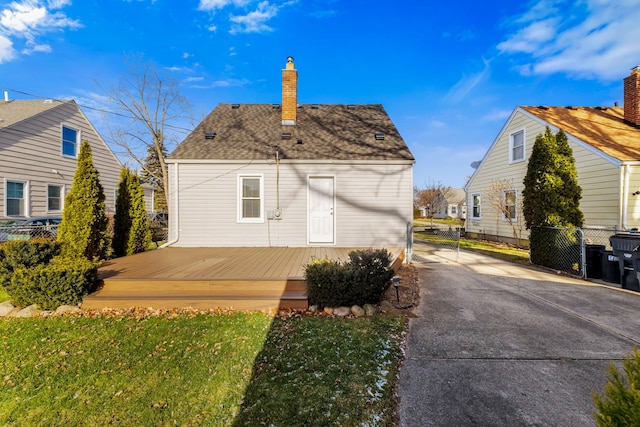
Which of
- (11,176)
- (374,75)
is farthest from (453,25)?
(11,176)

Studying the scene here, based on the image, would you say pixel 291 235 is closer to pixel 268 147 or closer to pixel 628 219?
pixel 268 147

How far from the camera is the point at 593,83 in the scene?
554 inches

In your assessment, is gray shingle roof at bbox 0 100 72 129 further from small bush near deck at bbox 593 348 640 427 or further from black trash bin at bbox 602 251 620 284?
black trash bin at bbox 602 251 620 284

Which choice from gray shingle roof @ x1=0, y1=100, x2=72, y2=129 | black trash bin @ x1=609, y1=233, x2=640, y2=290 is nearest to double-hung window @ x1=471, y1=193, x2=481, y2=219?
black trash bin @ x1=609, y1=233, x2=640, y2=290

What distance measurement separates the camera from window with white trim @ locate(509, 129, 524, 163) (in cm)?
1291

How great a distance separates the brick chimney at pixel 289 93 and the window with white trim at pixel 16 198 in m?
10.9

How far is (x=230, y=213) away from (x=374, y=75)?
11.2 m

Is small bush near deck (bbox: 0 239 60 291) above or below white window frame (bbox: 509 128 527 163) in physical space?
below

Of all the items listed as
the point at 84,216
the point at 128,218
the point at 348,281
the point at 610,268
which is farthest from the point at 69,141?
the point at 610,268

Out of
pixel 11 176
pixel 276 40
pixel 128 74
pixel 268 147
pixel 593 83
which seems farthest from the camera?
pixel 128 74

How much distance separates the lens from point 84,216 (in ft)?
18.6

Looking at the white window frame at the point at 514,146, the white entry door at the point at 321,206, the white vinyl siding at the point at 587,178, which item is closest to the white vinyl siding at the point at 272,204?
the white entry door at the point at 321,206

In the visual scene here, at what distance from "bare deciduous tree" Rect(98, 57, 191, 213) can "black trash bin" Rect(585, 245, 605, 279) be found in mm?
19459

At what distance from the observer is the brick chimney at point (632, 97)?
10.6m
